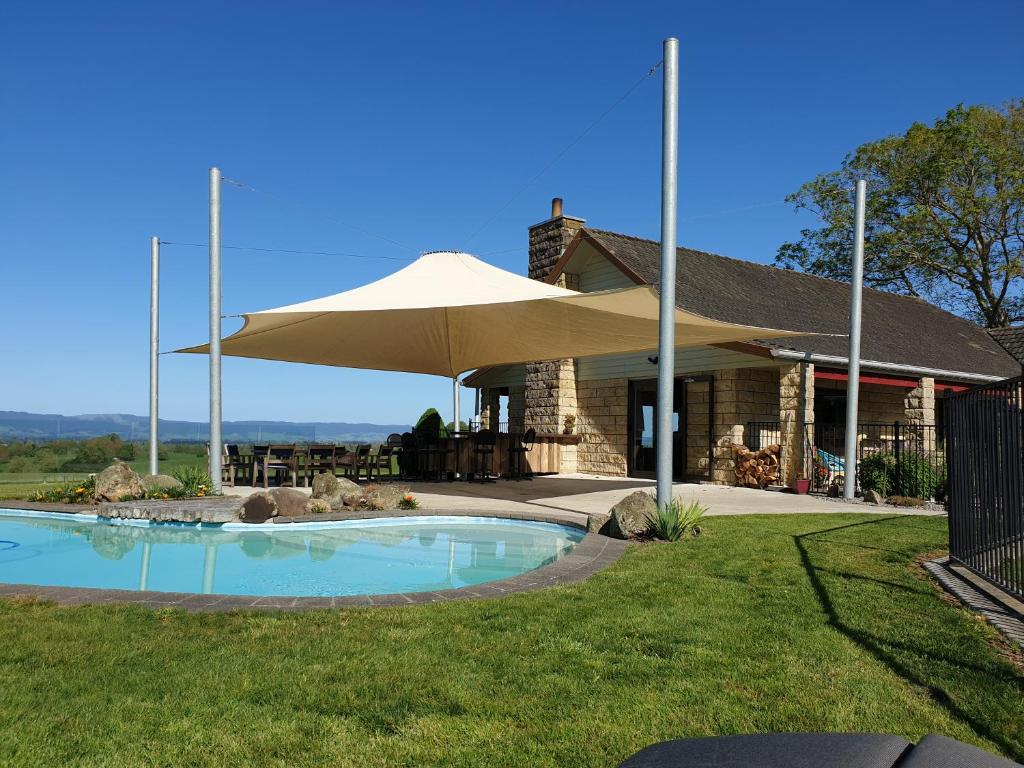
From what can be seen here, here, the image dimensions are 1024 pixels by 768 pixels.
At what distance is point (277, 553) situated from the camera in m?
7.18

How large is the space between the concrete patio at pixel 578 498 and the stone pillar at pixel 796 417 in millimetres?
649

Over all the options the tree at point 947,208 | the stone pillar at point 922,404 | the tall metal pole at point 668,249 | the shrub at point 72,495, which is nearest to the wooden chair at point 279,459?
the shrub at point 72,495

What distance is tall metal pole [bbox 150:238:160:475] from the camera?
12.3 m

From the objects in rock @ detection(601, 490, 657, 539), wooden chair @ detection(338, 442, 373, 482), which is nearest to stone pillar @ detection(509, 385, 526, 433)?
wooden chair @ detection(338, 442, 373, 482)

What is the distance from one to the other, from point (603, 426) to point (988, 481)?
11.4 meters

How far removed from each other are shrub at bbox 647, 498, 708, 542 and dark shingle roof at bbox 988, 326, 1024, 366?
653 inches

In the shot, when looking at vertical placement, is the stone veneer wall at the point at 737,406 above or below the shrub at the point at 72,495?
above

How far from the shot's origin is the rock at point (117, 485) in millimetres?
9453

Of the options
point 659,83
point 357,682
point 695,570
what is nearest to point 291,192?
point 659,83

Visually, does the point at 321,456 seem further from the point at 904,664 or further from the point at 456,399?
the point at 904,664

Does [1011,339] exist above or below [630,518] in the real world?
above

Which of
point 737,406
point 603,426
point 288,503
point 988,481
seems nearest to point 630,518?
point 988,481

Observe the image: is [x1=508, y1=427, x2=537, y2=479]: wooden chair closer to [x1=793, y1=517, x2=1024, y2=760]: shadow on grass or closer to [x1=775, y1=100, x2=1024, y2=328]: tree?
[x1=793, y1=517, x2=1024, y2=760]: shadow on grass

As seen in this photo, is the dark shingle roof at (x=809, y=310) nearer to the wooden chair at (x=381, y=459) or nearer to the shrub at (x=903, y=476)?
the shrub at (x=903, y=476)
